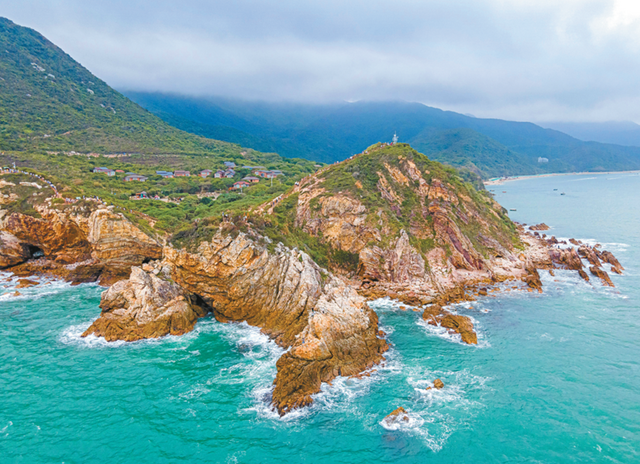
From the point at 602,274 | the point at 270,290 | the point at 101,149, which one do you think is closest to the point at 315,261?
the point at 270,290

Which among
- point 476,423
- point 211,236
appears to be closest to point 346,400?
point 476,423

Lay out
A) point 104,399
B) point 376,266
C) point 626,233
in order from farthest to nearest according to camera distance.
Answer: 1. point 626,233
2. point 376,266
3. point 104,399

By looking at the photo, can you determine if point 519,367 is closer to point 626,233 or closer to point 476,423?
point 476,423

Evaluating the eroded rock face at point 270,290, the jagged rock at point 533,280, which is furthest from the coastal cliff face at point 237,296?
the jagged rock at point 533,280

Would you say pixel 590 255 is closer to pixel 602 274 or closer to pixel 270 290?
pixel 602 274

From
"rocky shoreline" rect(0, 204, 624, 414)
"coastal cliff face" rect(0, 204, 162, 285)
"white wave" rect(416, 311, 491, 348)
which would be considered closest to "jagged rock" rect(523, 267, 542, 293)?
"rocky shoreline" rect(0, 204, 624, 414)

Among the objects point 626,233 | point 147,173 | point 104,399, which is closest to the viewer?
point 104,399

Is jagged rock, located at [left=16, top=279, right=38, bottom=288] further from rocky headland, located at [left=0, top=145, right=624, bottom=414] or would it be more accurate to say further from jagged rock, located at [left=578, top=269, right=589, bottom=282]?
jagged rock, located at [left=578, top=269, right=589, bottom=282]
